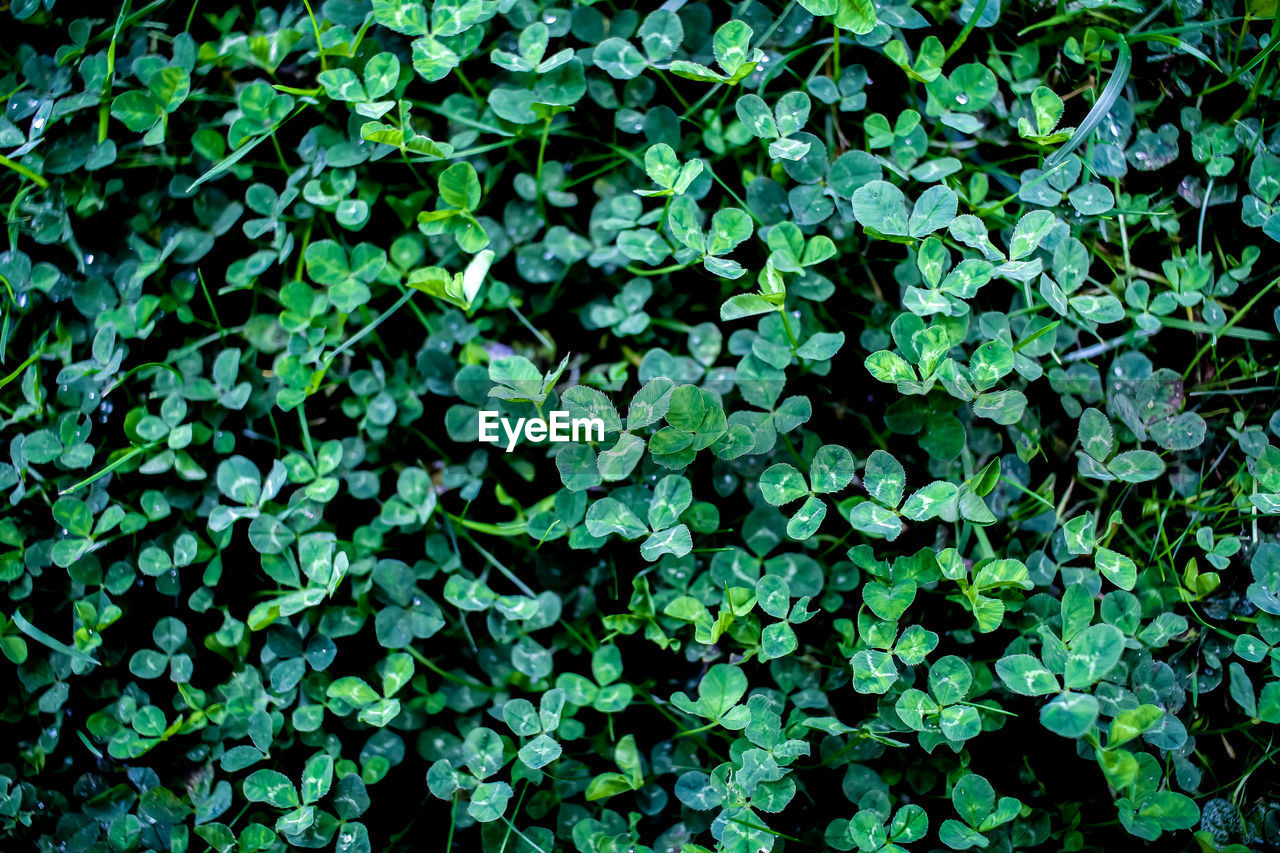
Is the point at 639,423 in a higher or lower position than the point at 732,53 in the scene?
lower

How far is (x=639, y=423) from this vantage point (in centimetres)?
133

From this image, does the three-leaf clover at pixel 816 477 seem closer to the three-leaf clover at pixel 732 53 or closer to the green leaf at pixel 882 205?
the green leaf at pixel 882 205

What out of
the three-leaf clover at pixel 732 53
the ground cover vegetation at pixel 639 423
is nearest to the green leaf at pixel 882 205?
the ground cover vegetation at pixel 639 423

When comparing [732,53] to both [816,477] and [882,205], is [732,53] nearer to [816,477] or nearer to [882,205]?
[882,205]

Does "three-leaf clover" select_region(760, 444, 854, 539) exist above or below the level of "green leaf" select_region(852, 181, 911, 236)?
below

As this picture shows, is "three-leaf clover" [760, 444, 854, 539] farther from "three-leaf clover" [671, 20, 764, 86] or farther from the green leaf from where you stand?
"three-leaf clover" [671, 20, 764, 86]

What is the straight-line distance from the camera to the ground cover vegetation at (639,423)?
1.34 metres

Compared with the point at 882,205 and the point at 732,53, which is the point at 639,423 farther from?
the point at 732,53

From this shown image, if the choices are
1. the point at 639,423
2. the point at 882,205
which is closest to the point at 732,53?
the point at 882,205

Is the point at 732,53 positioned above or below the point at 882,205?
above

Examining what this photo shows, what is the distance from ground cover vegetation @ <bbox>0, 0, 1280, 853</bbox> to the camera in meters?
1.34

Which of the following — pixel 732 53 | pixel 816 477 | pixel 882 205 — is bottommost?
pixel 816 477

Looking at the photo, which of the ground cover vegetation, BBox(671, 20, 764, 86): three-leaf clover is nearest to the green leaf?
the ground cover vegetation

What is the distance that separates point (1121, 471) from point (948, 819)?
619 mm
